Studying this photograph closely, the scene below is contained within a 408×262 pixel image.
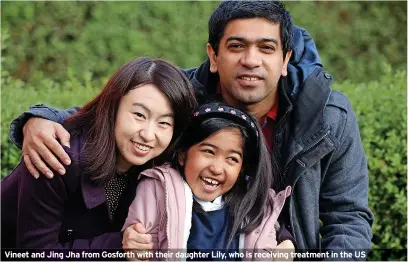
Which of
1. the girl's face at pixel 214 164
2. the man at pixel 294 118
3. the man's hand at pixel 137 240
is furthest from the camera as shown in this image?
the man at pixel 294 118

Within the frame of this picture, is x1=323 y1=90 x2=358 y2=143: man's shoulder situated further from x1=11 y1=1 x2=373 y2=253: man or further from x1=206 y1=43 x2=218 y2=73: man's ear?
x1=206 y1=43 x2=218 y2=73: man's ear

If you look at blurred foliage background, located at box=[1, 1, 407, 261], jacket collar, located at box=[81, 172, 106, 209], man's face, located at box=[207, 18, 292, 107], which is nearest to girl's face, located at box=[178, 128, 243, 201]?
man's face, located at box=[207, 18, 292, 107]

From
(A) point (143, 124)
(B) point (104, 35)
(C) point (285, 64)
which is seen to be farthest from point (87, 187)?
(B) point (104, 35)

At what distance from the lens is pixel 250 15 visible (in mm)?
3979

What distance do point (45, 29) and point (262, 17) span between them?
404 cm

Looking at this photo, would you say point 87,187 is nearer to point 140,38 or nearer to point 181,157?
point 181,157

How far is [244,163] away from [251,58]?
50cm

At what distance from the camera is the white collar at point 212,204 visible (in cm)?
380

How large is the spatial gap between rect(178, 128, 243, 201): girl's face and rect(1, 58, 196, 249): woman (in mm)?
151

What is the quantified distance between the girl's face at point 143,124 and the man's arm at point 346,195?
2.94 ft

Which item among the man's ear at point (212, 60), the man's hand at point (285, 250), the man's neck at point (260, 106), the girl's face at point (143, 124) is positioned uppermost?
the man's ear at point (212, 60)

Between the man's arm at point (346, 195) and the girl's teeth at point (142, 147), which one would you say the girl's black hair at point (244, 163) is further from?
the man's arm at point (346, 195)

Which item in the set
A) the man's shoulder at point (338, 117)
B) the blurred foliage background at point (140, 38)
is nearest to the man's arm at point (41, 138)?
the man's shoulder at point (338, 117)

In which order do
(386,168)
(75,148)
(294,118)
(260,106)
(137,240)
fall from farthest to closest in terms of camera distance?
(386,168) < (260,106) < (294,118) < (75,148) < (137,240)
